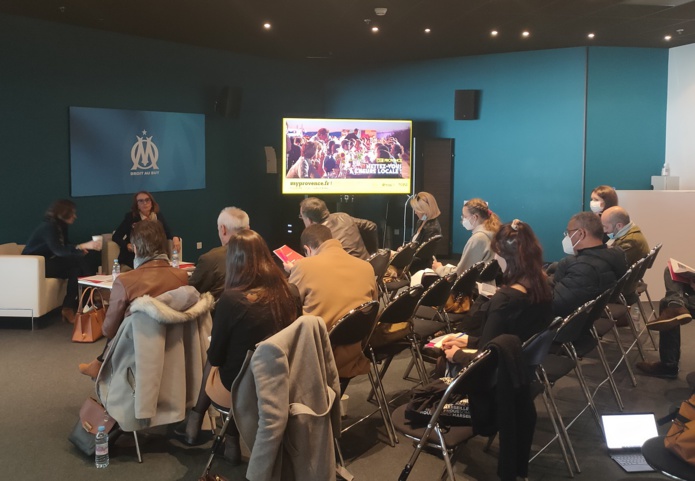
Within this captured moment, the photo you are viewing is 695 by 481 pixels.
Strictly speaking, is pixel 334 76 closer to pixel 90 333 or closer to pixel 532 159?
pixel 532 159

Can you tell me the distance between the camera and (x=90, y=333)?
6.54 m

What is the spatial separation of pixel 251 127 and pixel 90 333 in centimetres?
530

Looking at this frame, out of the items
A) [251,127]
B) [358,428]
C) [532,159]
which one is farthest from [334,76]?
[358,428]

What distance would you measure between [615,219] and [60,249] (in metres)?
5.22

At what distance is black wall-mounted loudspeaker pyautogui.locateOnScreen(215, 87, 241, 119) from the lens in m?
10.3

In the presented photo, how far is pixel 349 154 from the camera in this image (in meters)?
10.9

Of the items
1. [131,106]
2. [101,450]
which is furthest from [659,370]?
[131,106]

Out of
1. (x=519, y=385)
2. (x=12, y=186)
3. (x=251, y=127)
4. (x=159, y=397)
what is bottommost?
(x=159, y=397)

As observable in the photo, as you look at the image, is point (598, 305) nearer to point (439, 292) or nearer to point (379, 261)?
point (439, 292)

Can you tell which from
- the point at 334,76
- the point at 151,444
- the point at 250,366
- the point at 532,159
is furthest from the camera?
the point at 334,76

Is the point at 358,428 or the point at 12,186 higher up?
the point at 12,186

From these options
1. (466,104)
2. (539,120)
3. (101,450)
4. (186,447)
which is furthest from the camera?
(466,104)

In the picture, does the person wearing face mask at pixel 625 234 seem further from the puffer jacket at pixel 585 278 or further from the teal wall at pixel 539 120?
the teal wall at pixel 539 120

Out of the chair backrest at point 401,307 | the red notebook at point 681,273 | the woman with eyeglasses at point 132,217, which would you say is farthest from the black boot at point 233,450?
the woman with eyeglasses at point 132,217
